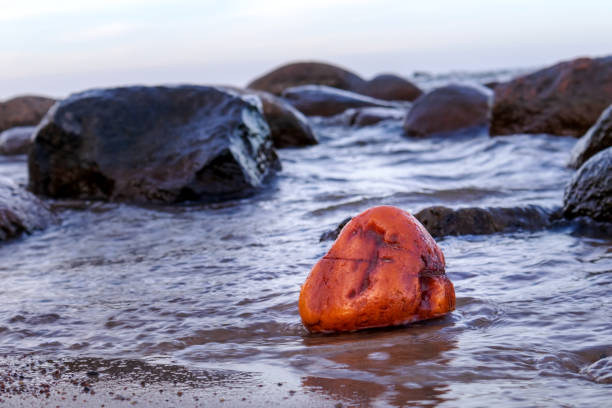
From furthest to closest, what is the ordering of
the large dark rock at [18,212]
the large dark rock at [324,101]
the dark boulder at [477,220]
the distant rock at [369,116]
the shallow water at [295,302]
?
1. the large dark rock at [324,101]
2. the distant rock at [369,116]
3. the large dark rock at [18,212]
4. the dark boulder at [477,220]
5. the shallow water at [295,302]

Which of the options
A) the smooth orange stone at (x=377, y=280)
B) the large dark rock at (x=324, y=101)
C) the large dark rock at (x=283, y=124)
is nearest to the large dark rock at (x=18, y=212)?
the smooth orange stone at (x=377, y=280)

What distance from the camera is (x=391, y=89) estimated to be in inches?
644

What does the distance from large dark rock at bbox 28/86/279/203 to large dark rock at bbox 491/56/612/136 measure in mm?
3556

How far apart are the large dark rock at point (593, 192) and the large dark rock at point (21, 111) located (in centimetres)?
1099

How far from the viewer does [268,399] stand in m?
1.95

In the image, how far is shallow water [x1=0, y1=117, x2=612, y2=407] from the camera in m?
2.09

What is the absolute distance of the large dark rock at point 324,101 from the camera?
13117 mm

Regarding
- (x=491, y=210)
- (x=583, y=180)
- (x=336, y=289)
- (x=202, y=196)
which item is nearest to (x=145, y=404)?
(x=336, y=289)

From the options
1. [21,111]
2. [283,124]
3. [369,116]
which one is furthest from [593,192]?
[21,111]

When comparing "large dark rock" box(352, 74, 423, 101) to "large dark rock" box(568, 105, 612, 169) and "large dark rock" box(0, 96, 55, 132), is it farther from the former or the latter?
"large dark rock" box(568, 105, 612, 169)

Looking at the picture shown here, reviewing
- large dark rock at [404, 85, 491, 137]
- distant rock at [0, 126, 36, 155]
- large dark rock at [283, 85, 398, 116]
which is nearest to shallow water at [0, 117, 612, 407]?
large dark rock at [404, 85, 491, 137]

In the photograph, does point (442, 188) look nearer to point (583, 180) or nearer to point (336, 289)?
point (583, 180)

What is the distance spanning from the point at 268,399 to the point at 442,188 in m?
4.01

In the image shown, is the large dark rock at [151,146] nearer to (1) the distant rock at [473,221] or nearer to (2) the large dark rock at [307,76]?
(1) the distant rock at [473,221]
